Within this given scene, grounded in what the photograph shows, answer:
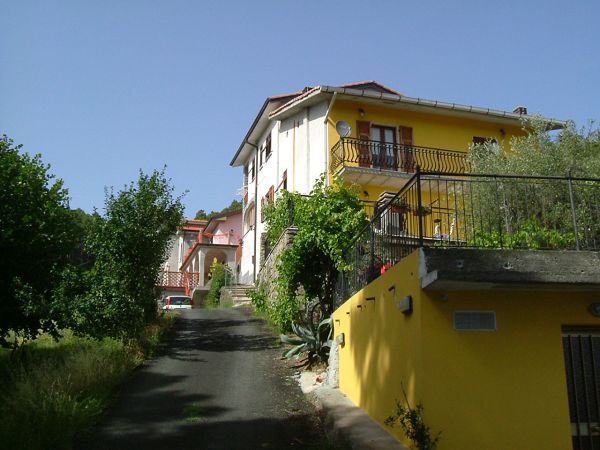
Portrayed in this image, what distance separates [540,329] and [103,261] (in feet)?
35.9

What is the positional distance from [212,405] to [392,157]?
39.8 ft

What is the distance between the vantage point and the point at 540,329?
21.1 ft

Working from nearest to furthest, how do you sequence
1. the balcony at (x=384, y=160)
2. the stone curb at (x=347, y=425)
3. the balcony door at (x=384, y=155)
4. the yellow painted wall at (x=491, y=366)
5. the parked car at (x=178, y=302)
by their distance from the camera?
1. the yellow painted wall at (x=491, y=366)
2. the stone curb at (x=347, y=425)
3. the balcony at (x=384, y=160)
4. the balcony door at (x=384, y=155)
5. the parked car at (x=178, y=302)

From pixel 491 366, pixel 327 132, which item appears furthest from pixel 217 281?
pixel 491 366

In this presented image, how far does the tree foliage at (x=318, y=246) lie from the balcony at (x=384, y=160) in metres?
5.18

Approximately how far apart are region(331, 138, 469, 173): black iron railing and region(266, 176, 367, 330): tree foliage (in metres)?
5.51

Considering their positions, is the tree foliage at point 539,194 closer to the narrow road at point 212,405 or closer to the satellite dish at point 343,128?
the narrow road at point 212,405

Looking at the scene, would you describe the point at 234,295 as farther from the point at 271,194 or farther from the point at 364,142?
the point at 364,142

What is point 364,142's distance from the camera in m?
19.4

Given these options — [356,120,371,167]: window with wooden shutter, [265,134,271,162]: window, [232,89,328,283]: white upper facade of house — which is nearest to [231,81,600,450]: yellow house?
[356,120,371,167]: window with wooden shutter

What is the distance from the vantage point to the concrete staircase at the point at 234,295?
25031mm

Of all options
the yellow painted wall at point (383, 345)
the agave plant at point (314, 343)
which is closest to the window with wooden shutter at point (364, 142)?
the agave plant at point (314, 343)

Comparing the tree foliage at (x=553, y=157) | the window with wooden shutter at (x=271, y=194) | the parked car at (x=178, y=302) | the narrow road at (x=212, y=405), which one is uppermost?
the window with wooden shutter at (x=271, y=194)

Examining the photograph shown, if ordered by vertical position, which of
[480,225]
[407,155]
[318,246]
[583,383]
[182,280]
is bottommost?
[583,383]
